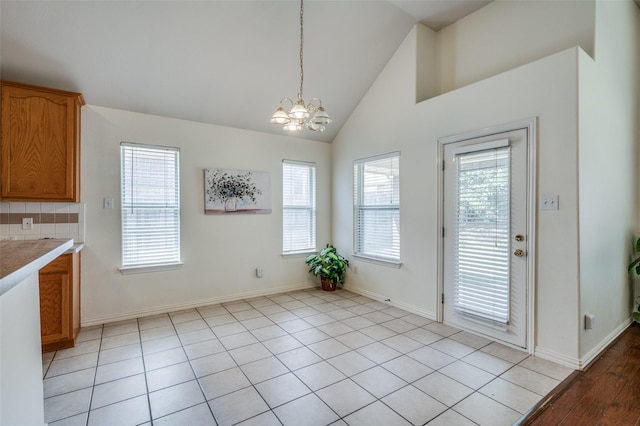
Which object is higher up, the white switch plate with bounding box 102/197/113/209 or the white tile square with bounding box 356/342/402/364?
the white switch plate with bounding box 102/197/113/209

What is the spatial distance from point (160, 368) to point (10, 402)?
1.55m

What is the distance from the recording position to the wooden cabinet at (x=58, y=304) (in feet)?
9.34

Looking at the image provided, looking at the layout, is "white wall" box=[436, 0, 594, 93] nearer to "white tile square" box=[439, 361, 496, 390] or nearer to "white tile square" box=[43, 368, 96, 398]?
"white tile square" box=[439, 361, 496, 390]

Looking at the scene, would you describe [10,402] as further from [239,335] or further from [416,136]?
[416,136]

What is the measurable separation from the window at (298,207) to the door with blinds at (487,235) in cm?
223

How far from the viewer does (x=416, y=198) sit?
3814mm

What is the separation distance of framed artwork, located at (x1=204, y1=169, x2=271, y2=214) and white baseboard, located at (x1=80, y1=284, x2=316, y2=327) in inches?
46.1

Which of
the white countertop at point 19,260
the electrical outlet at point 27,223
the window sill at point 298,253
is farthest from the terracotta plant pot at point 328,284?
the white countertop at point 19,260

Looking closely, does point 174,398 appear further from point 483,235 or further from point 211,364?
point 483,235

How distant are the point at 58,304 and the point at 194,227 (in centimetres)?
156

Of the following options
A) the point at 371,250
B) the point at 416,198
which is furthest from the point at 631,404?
the point at 371,250

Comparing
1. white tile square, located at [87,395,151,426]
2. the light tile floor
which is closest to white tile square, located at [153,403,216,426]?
the light tile floor

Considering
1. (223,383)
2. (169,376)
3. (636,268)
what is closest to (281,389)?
A: (223,383)

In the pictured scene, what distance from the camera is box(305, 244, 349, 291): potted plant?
483 centimetres
